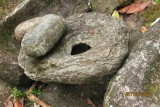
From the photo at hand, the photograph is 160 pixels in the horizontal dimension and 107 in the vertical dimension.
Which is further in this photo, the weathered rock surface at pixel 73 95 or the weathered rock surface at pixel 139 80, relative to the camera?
the weathered rock surface at pixel 73 95

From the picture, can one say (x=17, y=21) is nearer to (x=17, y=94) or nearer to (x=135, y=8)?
(x=17, y=94)

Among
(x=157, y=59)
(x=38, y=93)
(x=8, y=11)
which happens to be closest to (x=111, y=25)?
(x=157, y=59)

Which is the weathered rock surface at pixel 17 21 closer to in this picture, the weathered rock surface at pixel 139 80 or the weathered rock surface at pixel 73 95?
the weathered rock surface at pixel 73 95

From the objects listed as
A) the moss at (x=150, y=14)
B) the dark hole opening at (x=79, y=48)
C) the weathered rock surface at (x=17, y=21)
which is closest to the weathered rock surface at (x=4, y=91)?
the weathered rock surface at (x=17, y=21)

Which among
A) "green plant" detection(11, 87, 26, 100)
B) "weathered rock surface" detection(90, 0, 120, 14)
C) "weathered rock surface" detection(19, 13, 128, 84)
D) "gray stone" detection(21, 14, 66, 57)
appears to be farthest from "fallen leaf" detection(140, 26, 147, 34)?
"green plant" detection(11, 87, 26, 100)

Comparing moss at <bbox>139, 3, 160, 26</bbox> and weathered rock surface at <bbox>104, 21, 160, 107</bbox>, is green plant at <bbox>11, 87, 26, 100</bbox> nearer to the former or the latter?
weathered rock surface at <bbox>104, 21, 160, 107</bbox>

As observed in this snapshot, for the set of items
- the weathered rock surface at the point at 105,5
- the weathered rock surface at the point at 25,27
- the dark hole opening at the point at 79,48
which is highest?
the weathered rock surface at the point at 25,27

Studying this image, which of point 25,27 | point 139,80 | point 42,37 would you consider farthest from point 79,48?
point 139,80

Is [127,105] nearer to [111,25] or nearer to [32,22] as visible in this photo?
[111,25]
